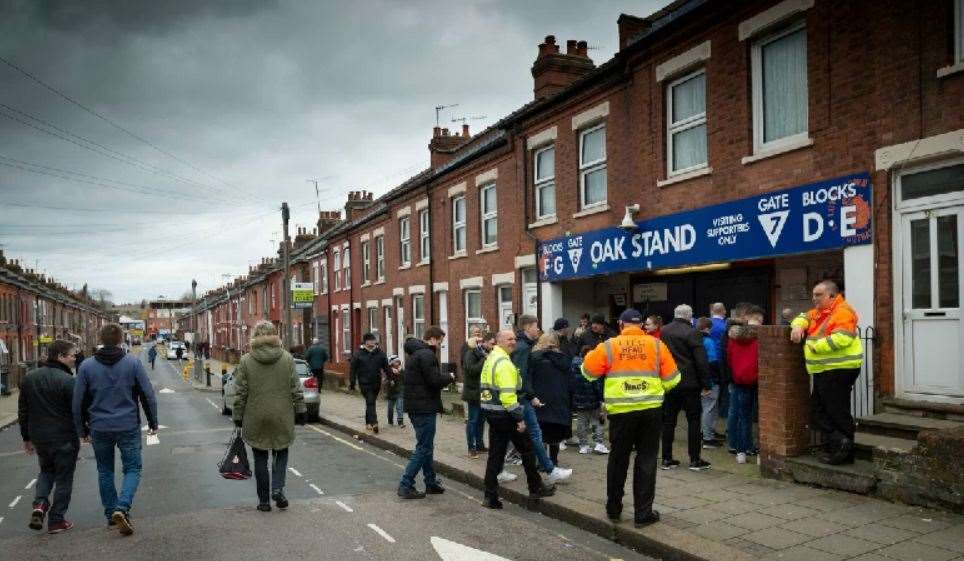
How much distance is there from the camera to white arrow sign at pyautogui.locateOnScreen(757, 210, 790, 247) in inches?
374

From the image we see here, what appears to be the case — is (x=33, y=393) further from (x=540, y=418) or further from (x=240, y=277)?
(x=240, y=277)

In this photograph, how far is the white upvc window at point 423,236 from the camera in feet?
76.1

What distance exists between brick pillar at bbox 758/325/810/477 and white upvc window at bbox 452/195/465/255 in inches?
519

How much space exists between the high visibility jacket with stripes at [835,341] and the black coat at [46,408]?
763cm

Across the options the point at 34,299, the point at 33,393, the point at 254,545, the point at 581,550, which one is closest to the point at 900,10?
the point at 581,550

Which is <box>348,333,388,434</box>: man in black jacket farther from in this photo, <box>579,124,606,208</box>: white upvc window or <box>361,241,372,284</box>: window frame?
<box>361,241,372,284</box>: window frame

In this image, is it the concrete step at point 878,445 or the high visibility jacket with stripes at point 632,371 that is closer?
the high visibility jacket with stripes at point 632,371

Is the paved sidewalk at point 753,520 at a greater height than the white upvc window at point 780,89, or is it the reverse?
the white upvc window at point 780,89

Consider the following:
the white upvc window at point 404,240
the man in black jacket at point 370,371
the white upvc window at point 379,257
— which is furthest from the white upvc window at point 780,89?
the white upvc window at point 379,257

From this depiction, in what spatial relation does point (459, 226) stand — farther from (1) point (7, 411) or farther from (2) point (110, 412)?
(1) point (7, 411)

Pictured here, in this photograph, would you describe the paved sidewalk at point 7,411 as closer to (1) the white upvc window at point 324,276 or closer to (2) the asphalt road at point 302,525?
(2) the asphalt road at point 302,525

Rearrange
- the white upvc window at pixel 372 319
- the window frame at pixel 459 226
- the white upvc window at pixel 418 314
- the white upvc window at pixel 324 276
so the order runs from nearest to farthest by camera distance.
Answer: the window frame at pixel 459 226 → the white upvc window at pixel 418 314 → the white upvc window at pixel 372 319 → the white upvc window at pixel 324 276

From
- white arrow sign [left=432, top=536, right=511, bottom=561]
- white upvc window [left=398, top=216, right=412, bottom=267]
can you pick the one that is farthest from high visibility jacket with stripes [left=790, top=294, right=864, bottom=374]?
white upvc window [left=398, top=216, right=412, bottom=267]

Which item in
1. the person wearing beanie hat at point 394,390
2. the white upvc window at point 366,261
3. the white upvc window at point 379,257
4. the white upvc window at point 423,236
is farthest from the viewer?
the white upvc window at point 366,261
